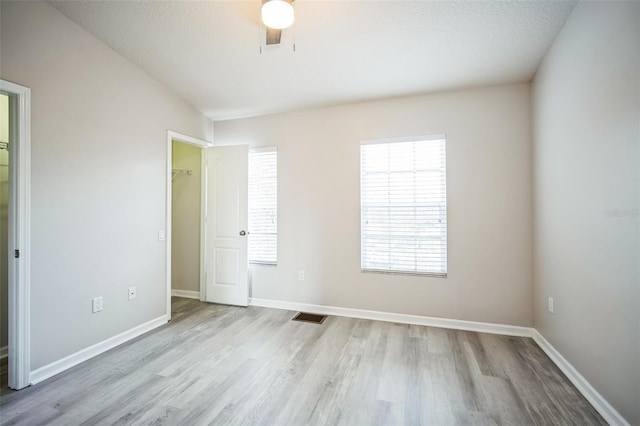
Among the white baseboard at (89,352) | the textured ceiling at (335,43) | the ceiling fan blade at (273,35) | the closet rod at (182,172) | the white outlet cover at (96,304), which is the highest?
the textured ceiling at (335,43)

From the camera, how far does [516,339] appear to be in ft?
9.77

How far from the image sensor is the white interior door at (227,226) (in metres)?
4.02

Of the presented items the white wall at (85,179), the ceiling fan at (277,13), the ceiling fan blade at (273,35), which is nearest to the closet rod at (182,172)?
the white wall at (85,179)

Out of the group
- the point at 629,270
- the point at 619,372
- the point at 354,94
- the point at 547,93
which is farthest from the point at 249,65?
the point at 619,372

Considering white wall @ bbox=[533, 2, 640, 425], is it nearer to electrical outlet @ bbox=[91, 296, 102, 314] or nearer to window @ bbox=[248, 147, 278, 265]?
window @ bbox=[248, 147, 278, 265]

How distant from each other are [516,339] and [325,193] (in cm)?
268

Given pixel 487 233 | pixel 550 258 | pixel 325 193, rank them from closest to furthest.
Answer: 1. pixel 550 258
2. pixel 487 233
3. pixel 325 193

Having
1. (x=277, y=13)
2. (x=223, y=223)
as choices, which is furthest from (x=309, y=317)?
(x=277, y=13)

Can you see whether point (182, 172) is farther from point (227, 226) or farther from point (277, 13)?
point (277, 13)

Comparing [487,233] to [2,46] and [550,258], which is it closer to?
[550,258]

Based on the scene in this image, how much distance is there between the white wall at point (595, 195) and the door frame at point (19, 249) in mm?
4118

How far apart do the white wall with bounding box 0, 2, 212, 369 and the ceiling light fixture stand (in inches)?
77.4

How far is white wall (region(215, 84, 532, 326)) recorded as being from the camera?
311 centimetres

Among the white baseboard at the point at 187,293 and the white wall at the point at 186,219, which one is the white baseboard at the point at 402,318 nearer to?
the white baseboard at the point at 187,293
